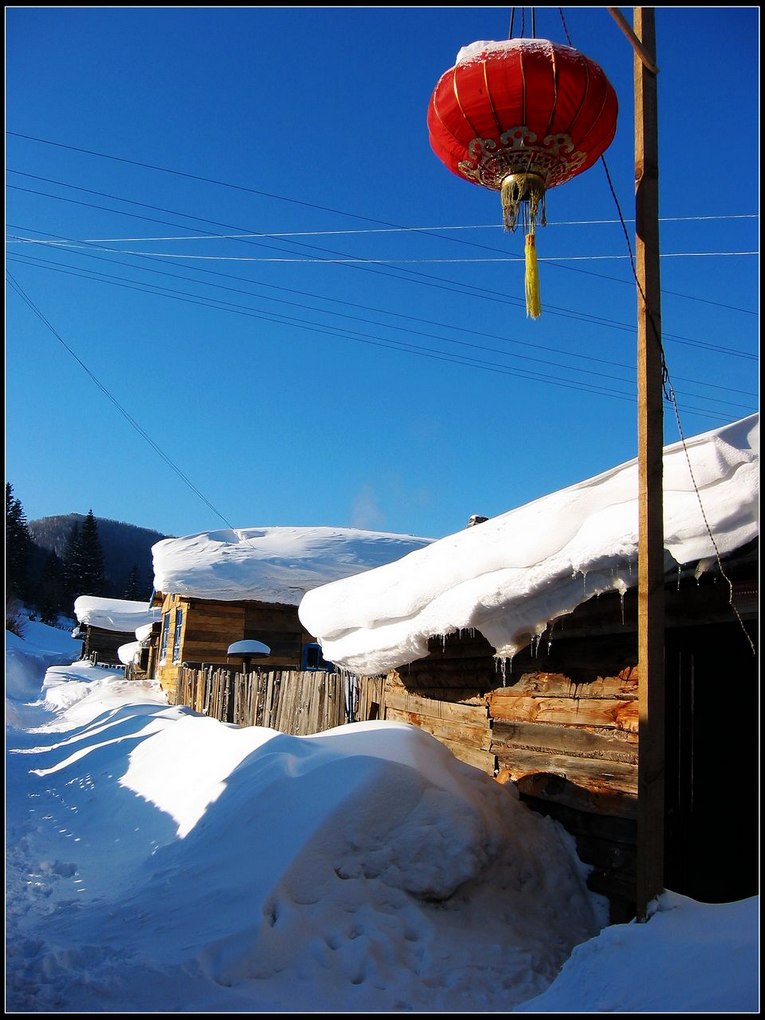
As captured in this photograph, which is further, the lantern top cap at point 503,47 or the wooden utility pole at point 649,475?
the lantern top cap at point 503,47

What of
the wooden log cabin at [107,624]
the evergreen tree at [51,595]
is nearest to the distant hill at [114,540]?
the evergreen tree at [51,595]

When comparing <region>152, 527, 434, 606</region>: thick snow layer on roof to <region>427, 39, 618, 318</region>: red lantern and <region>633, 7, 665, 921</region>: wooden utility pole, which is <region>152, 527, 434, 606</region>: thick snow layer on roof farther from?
<region>633, 7, 665, 921</region>: wooden utility pole

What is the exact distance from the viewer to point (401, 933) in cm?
453

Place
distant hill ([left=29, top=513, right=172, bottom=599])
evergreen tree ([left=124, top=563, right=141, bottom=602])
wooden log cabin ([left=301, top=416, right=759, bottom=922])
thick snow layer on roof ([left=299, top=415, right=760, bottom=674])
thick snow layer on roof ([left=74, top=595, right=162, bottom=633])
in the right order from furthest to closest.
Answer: distant hill ([left=29, top=513, right=172, bottom=599]) < evergreen tree ([left=124, top=563, right=141, bottom=602]) < thick snow layer on roof ([left=74, top=595, right=162, bottom=633]) < wooden log cabin ([left=301, top=416, right=759, bottom=922]) < thick snow layer on roof ([left=299, top=415, right=760, bottom=674])

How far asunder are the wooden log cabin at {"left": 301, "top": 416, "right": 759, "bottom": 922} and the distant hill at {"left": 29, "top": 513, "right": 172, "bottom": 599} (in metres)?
114

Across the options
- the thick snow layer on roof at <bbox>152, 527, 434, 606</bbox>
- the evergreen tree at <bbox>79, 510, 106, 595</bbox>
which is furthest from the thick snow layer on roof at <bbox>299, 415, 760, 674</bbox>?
the evergreen tree at <bbox>79, 510, 106, 595</bbox>

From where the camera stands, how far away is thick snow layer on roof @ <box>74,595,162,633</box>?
46.1 metres

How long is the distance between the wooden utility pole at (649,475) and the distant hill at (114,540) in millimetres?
116592

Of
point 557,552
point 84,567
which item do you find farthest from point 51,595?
point 557,552

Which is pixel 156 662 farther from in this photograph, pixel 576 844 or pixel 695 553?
pixel 695 553

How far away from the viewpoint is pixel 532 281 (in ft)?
15.4

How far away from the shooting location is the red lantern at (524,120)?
14.2 ft

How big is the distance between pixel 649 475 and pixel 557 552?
4.37ft

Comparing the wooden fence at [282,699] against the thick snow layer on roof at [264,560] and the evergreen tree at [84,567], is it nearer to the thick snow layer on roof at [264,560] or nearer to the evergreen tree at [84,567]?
the thick snow layer on roof at [264,560]
